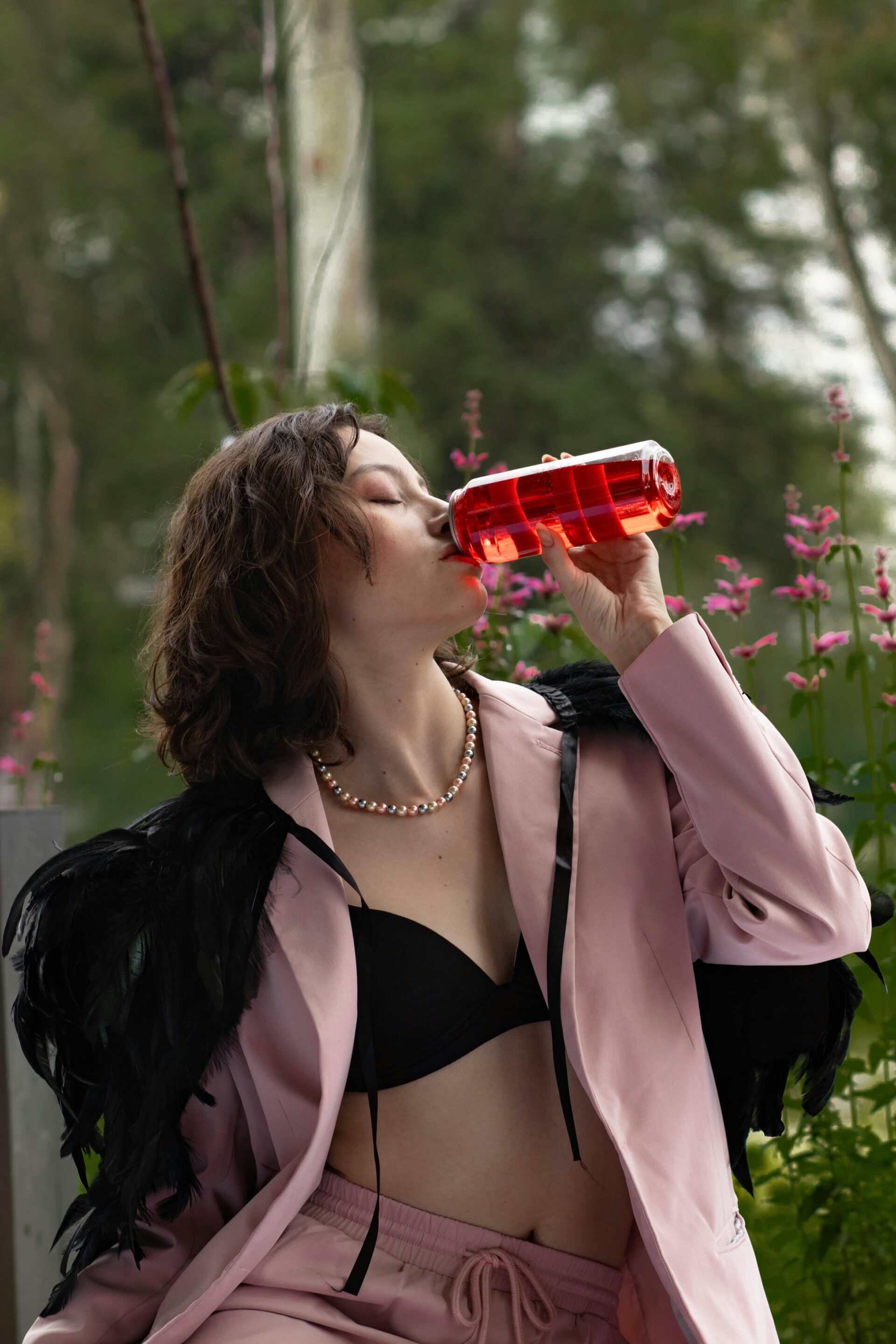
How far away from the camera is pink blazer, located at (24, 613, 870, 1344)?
1027 mm

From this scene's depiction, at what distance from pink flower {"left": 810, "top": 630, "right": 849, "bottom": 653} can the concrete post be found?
3.06 ft

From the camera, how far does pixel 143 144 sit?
11.7 m

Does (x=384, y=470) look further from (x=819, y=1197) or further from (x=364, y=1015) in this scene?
(x=819, y=1197)

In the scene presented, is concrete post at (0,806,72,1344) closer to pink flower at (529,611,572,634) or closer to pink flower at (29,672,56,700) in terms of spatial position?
pink flower at (29,672,56,700)

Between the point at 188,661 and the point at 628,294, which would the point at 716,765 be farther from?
the point at 628,294

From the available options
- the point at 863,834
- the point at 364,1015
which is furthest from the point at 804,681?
the point at 364,1015

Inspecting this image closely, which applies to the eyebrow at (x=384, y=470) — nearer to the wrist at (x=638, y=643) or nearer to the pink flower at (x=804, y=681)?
the wrist at (x=638, y=643)

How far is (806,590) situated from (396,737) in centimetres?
57

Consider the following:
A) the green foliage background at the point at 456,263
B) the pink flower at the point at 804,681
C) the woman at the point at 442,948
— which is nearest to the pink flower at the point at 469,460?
the woman at the point at 442,948

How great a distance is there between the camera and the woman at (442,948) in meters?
1.05

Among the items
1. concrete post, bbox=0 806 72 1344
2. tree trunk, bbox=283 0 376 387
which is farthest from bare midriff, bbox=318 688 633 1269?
tree trunk, bbox=283 0 376 387

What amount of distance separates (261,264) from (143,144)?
7.18 feet

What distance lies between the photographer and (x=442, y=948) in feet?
3.74

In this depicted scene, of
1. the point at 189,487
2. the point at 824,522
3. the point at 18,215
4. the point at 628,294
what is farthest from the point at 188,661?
the point at 18,215
